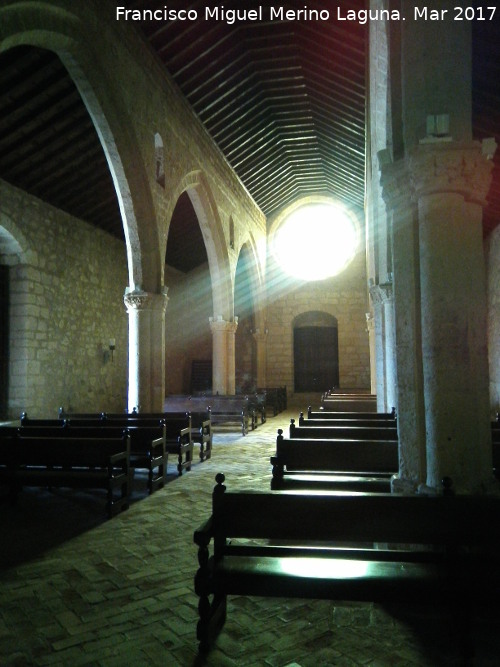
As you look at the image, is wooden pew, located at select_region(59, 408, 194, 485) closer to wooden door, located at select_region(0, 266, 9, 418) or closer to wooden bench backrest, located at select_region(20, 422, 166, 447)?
wooden bench backrest, located at select_region(20, 422, 166, 447)

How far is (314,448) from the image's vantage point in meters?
4.56

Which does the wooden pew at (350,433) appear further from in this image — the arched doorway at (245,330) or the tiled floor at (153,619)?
the arched doorway at (245,330)

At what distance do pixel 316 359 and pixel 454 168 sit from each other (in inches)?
684

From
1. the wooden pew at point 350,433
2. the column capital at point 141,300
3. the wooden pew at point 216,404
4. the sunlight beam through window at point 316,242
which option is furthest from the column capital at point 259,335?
the wooden pew at point 350,433

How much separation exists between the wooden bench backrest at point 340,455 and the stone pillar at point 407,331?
3.28 ft

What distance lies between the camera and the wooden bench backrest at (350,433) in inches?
205

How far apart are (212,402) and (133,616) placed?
31.1 feet

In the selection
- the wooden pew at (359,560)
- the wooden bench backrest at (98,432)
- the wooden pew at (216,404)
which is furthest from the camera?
the wooden pew at (216,404)

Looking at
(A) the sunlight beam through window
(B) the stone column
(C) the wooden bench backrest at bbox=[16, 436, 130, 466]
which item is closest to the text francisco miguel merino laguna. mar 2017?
(C) the wooden bench backrest at bbox=[16, 436, 130, 466]

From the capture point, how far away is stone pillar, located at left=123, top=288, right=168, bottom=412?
362 inches

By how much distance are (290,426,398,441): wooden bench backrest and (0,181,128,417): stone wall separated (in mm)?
6832

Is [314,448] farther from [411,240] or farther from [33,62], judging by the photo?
[33,62]

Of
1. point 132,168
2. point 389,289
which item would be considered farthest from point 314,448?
point 132,168

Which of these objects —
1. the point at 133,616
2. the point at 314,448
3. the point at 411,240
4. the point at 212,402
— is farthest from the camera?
the point at 212,402
